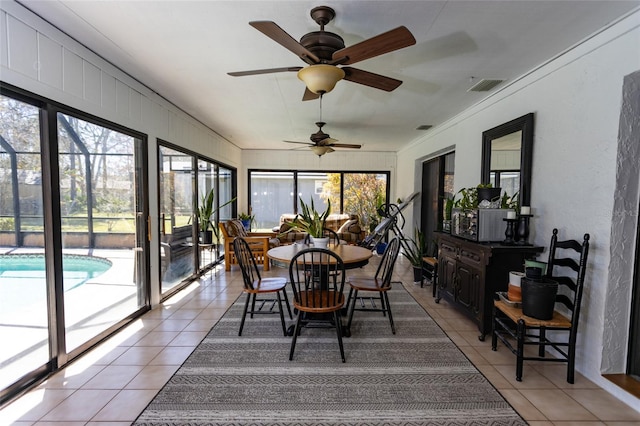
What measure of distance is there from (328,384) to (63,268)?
7.35 ft

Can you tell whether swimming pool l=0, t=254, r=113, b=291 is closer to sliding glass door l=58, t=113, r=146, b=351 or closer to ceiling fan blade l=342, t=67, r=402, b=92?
sliding glass door l=58, t=113, r=146, b=351

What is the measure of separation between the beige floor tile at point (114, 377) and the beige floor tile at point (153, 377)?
0.16 feet

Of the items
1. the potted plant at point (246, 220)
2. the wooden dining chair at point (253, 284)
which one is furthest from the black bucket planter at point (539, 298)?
the potted plant at point (246, 220)

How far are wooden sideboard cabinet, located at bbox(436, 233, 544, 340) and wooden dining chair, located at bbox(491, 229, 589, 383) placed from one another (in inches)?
6.0

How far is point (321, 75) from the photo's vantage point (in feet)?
6.36

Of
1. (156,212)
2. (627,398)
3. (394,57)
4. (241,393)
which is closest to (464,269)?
(627,398)

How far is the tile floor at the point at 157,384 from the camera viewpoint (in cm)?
181

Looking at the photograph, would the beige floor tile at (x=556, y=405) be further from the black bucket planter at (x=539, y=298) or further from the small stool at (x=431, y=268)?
the small stool at (x=431, y=268)

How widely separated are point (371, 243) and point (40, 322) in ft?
15.5

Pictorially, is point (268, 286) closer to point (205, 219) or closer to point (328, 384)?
point (328, 384)

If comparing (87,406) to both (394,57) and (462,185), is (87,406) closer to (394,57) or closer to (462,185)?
(394,57)

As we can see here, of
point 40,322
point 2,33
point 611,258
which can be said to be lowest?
point 40,322

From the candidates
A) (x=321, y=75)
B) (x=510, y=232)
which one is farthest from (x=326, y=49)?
(x=510, y=232)

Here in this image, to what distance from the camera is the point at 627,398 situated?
1947 millimetres
